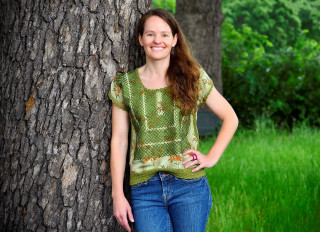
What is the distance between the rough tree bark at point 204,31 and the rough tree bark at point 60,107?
5.29 metres

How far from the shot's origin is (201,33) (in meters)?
7.98

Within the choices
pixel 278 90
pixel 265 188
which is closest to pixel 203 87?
pixel 265 188

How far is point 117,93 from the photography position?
2.62m

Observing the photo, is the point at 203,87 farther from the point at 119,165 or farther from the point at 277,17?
the point at 277,17

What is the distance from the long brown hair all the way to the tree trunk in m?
5.22

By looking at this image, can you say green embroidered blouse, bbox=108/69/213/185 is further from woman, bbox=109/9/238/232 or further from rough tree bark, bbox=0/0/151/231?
rough tree bark, bbox=0/0/151/231

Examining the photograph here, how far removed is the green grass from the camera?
147 inches

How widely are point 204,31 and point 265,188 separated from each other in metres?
4.12

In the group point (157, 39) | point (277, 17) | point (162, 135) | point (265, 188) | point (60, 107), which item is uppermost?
point (277, 17)

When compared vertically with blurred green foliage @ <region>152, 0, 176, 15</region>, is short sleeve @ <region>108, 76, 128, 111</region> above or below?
below

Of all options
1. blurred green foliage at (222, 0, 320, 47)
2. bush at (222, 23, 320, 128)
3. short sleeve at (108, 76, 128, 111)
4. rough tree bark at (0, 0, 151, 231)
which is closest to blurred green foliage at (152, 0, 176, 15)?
blurred green foliage at (222, 0, 320, 47)

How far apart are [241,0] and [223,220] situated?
1726 centimetres

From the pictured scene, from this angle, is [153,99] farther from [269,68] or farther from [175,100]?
[269,68]

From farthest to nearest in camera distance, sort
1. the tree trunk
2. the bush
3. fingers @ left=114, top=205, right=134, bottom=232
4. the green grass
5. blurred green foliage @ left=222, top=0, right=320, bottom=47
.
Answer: blurred green foliage @ left=222, top=0, right=320, bottom=47
the bush
the tree trunk
the green grass
fingers @ left=114, top=205, right=134, bottom=232
